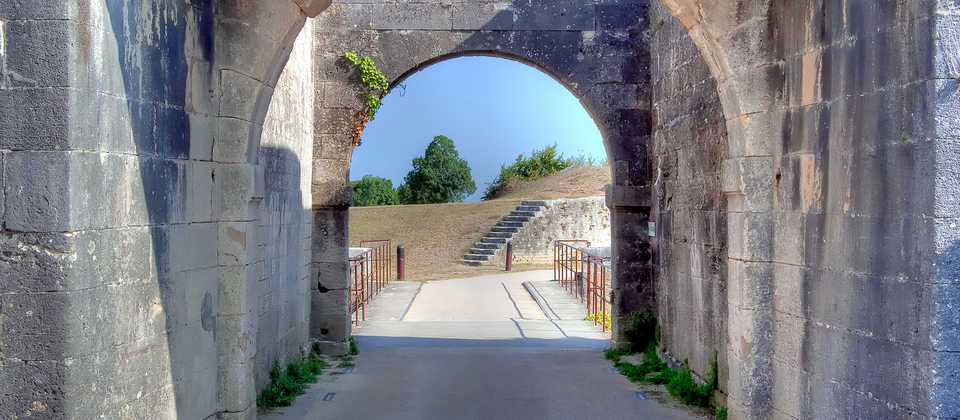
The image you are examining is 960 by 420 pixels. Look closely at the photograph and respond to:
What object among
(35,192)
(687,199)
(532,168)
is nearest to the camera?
(35,192)

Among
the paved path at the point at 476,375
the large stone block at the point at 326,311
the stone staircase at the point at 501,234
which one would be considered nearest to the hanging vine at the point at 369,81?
the large stone block at the point at 326,311

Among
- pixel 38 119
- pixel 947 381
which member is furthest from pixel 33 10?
pixel 947 381

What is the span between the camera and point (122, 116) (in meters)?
3.84

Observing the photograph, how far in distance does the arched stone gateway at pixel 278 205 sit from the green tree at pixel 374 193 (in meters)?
36.7

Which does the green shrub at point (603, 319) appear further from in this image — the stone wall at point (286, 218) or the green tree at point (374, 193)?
the green tree at point (374, 193)

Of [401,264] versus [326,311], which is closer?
[326,311]

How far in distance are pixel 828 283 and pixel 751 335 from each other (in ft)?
2.48

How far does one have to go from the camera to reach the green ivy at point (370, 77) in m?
8.73

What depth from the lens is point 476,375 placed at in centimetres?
789

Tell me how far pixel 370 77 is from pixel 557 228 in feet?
58.9

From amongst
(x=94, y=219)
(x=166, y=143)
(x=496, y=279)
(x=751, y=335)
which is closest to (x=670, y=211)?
(x=751, y=335)

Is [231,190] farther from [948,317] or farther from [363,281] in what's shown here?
[363,281]

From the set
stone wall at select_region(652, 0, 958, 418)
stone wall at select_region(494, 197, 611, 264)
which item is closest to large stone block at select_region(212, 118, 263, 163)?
stone wall at select_region(652, 0, 958, 418)

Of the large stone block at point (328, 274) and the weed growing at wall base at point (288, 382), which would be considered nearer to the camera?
the weed growing at wall base at point (288, 382)
